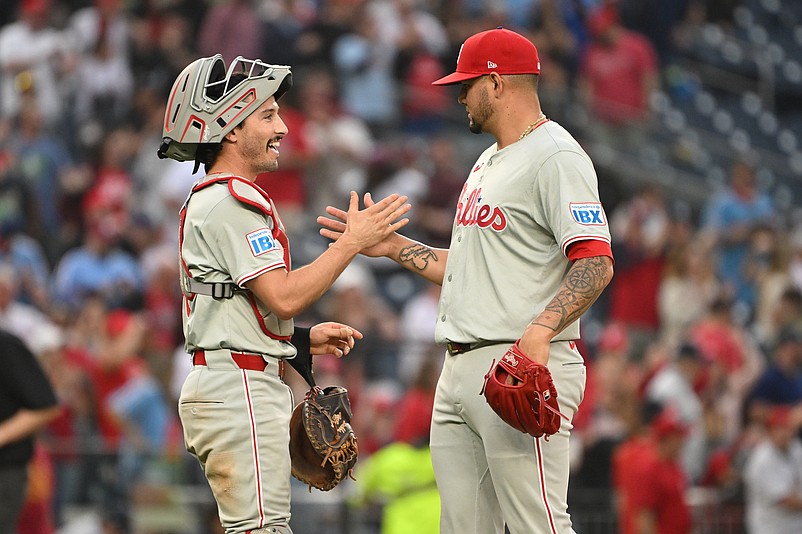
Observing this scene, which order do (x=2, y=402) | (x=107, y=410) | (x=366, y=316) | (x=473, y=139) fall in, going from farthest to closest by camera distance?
(x=473, y=139)
(x=366, y=316)
(x=107, y=410)
(x=2, y=402)

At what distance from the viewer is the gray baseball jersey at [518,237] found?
5867mm

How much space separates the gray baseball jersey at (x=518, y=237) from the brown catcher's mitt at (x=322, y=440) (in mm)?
578

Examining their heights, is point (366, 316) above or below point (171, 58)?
below

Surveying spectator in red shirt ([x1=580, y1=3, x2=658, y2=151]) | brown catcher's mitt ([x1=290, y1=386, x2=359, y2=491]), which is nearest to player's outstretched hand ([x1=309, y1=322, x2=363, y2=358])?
brown catcher's mitt ([x1=290, y1=386, x2=359, y2=491])

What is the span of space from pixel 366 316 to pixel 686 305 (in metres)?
3.36

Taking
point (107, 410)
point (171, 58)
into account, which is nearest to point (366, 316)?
point (107, 410)

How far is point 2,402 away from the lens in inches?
326

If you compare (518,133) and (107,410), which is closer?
(518,133)

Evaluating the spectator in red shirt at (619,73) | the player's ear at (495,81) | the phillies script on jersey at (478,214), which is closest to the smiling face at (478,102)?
the player's ear at (495,81)

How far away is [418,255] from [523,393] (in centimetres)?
122

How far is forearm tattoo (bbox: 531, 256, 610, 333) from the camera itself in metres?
5.66

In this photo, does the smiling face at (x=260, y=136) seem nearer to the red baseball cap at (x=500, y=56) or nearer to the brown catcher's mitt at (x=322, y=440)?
the red baseball cap at (x=500, y=56)

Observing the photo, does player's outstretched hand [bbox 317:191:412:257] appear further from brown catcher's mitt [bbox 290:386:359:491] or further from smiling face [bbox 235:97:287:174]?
brown catcher's mitt [bbox 290:386:359:491]

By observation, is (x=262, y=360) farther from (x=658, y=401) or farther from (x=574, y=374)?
(x=658, y=401)
